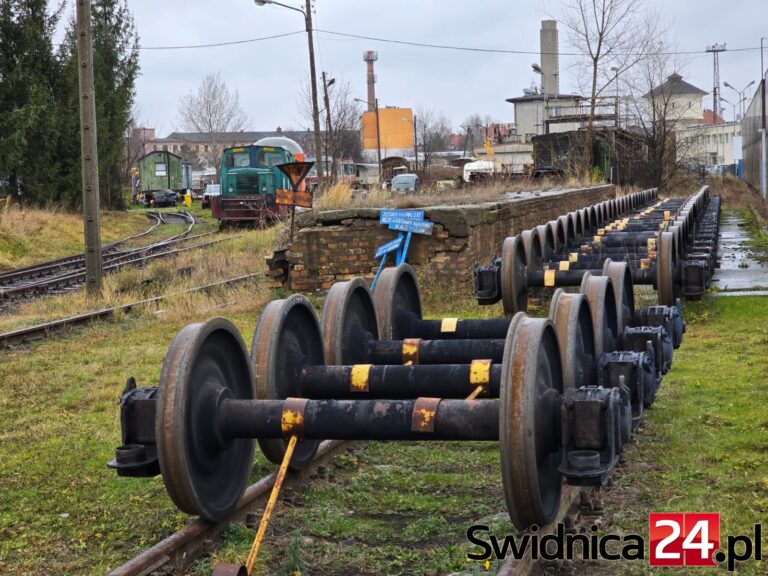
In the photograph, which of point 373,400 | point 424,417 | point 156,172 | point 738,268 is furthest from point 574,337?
point 156,172

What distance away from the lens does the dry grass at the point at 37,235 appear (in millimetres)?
22531

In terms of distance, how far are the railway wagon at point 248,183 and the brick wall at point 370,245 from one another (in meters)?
15.3

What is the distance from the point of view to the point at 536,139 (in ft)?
133

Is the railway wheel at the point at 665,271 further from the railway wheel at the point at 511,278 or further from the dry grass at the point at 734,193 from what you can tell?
the dry grass at the point at 734,193

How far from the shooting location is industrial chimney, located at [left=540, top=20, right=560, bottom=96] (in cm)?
6366

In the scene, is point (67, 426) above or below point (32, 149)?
below

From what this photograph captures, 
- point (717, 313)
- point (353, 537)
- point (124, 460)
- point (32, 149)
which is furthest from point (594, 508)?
point (32, 149)

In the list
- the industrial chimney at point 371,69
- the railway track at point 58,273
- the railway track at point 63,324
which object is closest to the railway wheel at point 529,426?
the railway track at point 63,324

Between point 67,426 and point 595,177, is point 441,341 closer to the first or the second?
point 67,426

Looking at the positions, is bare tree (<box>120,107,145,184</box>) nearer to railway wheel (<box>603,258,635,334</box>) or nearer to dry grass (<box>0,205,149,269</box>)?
dry grass (<box>0,205,149,269</box>)

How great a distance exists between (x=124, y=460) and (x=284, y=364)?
3.85ft

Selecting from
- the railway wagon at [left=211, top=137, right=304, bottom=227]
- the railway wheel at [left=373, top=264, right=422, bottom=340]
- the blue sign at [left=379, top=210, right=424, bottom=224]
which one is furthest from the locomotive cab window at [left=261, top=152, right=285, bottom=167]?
the railway wheel at [left=373, top=264, right=422, bottom=340]

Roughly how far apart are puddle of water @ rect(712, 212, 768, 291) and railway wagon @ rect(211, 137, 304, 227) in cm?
1379

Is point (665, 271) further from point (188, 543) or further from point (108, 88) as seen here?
point (108, 88)
